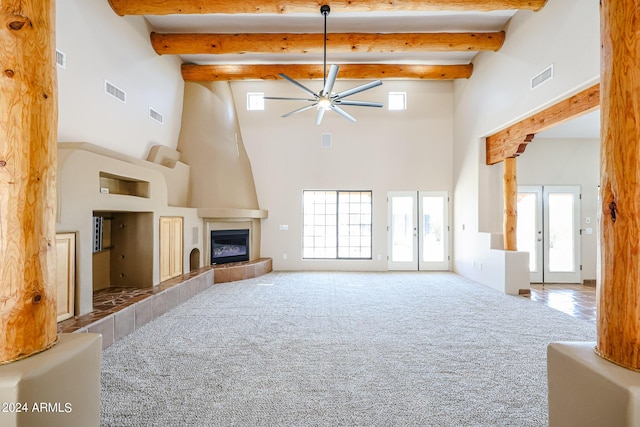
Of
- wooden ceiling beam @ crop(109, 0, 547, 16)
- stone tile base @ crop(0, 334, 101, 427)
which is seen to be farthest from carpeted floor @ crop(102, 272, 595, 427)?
wooden ceiling beam @ crop(109, 0, 547, 16)

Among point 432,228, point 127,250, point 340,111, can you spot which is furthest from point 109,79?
point 432,228

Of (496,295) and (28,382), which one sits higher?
(28,382)

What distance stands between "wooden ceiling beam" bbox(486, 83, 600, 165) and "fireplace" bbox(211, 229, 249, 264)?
5.48 metres

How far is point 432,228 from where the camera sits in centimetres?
780

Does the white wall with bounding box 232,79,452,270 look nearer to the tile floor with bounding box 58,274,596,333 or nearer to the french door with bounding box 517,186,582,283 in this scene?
the french door with bounding box 517,186,582,283

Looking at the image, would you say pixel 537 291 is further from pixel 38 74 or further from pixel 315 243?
pixel 38 74

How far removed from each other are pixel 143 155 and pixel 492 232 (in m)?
6.73

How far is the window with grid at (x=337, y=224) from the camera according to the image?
311 inches

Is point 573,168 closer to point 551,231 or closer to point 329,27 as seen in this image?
point 551,231

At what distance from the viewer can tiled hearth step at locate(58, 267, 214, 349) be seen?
10.3 feet

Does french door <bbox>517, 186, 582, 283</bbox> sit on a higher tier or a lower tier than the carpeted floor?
higher

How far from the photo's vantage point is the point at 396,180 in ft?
25.6

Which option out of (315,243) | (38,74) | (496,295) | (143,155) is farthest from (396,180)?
(38,74)

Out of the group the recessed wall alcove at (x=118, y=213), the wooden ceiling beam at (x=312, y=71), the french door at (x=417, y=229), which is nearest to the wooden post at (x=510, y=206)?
the french door at (x=417, y=229)
